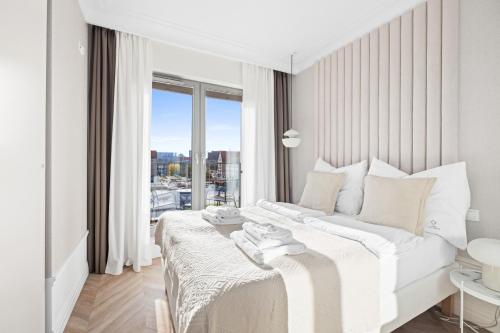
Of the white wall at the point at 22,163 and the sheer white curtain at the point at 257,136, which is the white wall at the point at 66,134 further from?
the sheer white curtain at the point at 257,136

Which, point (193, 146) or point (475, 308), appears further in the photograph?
point (193, 146)

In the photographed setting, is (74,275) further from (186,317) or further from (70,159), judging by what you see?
(186,317)

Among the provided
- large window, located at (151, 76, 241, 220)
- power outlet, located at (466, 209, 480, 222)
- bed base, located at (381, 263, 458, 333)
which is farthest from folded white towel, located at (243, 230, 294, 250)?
large window, located at (151, 76, 241, 220)

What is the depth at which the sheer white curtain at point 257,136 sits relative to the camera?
3867 millimetres

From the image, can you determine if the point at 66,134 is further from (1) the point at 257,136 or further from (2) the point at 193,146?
(1) the point at 257,136

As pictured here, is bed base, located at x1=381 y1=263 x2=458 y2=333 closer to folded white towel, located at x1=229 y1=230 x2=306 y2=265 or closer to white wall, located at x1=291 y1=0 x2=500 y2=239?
white wall, located at x1=291 y1=0 x2=500 y2=239

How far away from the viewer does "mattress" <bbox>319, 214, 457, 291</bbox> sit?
1.65 m

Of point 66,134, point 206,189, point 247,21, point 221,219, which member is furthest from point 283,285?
point 247,21

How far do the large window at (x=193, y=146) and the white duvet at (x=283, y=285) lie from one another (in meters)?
1.78

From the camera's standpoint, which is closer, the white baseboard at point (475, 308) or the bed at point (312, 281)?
the bed at point (312, 281)

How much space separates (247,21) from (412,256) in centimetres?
285

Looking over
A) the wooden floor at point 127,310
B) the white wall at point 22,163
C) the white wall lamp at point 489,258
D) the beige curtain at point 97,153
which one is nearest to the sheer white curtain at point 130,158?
the beige curtain at point 97,153

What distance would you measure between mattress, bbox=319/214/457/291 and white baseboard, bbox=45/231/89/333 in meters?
2.25

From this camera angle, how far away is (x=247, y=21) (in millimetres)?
2906
